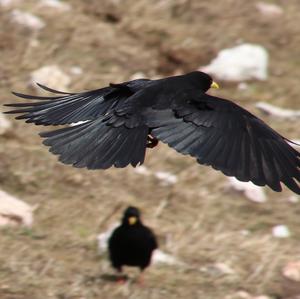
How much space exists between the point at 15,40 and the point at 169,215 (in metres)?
2.48

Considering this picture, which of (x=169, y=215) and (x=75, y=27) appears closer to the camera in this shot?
(x=169, y=215)

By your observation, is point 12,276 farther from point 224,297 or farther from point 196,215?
point 196,215

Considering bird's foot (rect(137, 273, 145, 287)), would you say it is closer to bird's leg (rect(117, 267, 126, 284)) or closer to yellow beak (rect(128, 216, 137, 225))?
bird's leg (rect(117, 267, 126, 284))

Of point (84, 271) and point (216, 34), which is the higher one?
point (216, 34)

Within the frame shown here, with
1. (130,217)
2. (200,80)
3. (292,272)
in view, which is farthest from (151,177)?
(200,80)

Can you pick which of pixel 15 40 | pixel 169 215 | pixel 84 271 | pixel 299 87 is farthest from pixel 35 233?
pixel 299 87

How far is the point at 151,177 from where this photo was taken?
29.0 feet

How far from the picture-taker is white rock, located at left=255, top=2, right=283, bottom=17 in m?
11.7

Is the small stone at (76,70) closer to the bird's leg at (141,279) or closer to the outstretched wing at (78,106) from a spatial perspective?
the bird's leg at (141,279)

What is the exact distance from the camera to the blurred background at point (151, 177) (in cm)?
751

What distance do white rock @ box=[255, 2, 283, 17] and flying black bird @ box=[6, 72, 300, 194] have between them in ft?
18.2

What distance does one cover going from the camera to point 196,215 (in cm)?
845

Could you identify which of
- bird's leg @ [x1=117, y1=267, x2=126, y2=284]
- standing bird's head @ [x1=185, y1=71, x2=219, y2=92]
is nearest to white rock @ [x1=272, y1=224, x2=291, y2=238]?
bird's leg @ [x1=117, y1=267, x2=126, y2=284]

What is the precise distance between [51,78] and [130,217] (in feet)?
7.28
